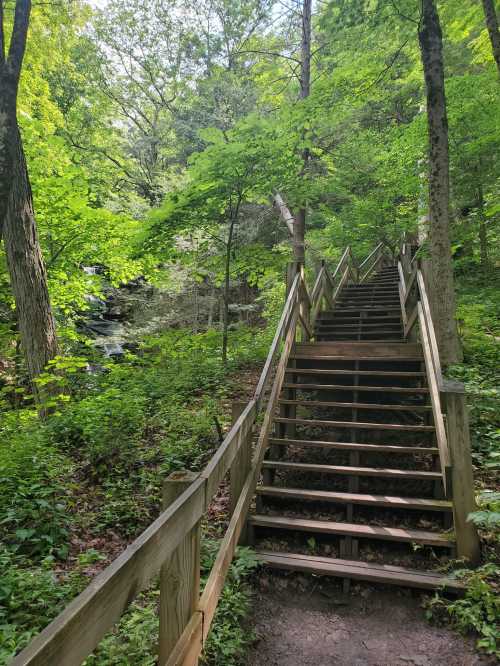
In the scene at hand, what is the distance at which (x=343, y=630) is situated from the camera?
10.1 feet

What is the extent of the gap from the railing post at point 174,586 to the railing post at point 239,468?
1.53 m

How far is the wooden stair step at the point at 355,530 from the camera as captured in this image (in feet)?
11.5

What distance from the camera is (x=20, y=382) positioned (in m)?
9.16

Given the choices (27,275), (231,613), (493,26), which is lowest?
(231,613)

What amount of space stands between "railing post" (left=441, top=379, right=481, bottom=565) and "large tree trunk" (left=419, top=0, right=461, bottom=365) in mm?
3221

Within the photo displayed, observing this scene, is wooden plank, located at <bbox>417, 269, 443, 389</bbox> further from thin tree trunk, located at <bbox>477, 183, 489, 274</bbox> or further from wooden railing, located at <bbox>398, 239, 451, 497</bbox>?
thin tree trunk, located at <bbox>477, 183, 489, 274</bbox>

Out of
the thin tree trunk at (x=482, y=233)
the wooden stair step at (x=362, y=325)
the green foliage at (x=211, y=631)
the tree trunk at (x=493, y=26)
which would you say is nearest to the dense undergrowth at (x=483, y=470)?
the wooden stair step at (x=362, y=325)

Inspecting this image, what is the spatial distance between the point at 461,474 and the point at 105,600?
324 centimetres

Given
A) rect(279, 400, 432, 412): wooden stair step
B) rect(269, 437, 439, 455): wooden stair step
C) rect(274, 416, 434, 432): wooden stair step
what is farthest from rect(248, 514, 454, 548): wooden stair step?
rect(279, 400, 432, 412): wooden stair step

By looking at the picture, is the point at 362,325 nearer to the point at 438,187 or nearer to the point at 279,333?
the point at 438,187

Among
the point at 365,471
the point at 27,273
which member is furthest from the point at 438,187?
the point at 27,273

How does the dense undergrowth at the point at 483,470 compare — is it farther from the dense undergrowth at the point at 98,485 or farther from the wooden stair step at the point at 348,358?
the dense undergrowth at the point at 98,485

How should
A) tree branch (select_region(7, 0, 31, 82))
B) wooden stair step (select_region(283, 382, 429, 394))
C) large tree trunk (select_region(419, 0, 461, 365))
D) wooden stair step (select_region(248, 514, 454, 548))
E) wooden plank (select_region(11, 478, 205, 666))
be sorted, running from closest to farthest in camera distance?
wooden plank (select_region(11, 478, 205, 666))
wooden stair step (select_region(248, 514, 454, 548))
wooden stair step (select_region(283, 382, 429, 394))
tree branch (select_region(7, 0, 31, 82))
large tree trunk (select_region(419, 0, 461, 365))

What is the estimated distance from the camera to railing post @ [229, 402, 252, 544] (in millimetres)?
3646
